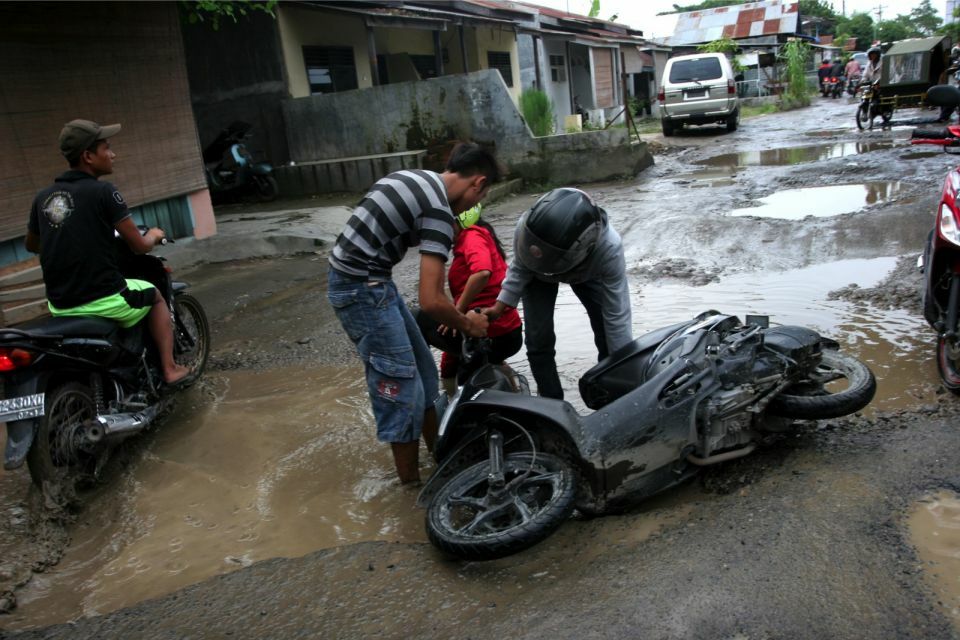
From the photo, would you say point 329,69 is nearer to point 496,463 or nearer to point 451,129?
point 451,129

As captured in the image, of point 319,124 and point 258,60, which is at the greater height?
point 258,60

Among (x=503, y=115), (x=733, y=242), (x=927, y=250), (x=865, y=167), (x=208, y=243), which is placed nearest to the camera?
(x=927, y=250)

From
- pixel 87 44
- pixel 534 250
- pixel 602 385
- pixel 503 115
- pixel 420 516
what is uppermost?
pixel 87 44

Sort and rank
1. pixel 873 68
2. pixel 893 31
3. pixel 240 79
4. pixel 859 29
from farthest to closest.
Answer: pixel 859 29, pixel 893 31, pixel 873 68, pixel 240 79

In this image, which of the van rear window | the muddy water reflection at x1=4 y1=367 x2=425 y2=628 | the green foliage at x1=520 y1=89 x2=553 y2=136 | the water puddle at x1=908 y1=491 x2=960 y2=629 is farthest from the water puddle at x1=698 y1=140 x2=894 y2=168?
the water puddle at x1=908 y1=491 x2=960 y2=629

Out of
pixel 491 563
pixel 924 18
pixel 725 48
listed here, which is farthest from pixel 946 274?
pixel 924 18

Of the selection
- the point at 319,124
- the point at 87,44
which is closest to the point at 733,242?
the point at 87,44

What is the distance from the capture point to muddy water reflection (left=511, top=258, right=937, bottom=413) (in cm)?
419

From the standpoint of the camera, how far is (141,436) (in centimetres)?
443

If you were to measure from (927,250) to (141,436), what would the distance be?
4.69 m

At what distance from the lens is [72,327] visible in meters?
3.76

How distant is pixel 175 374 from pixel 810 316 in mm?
4280

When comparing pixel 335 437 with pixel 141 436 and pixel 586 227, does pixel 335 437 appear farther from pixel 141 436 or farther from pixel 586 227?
pixel 586 227

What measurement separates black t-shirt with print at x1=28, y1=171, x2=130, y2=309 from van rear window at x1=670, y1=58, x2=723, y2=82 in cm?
1784
